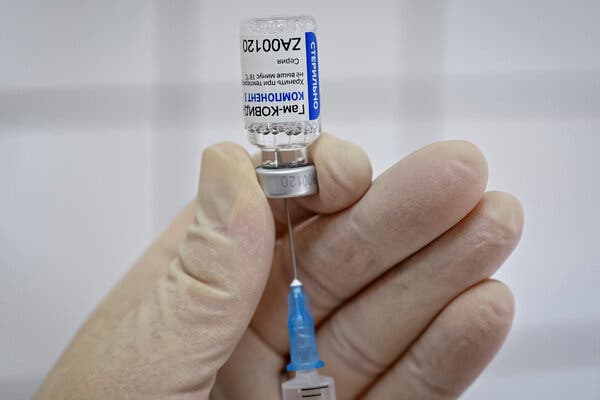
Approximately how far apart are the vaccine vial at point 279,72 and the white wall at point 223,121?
484 millimetres

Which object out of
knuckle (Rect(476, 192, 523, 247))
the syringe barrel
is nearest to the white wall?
knuckle (Rect(476, 192, 523, 247))

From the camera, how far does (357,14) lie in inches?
59.0

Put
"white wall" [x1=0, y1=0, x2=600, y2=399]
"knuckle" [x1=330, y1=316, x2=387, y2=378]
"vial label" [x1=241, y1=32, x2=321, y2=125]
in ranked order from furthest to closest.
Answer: "white wall" [x1=0, y1=0, x2=600, y2=399]
"knuckle" [x1=330, y1=316, x2=387, y2=378]
"vial label" [x1=241, y1=32, x2=321, y2=125]

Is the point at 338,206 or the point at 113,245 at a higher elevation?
the point at 338,206

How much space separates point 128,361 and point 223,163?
307 millimetres

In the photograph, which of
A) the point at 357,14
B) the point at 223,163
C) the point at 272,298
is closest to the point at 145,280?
the point at 272,298

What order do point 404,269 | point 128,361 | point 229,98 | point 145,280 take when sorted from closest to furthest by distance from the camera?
point 128,361
point 404,269
point 145,280
point 229,98

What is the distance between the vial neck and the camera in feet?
3.54

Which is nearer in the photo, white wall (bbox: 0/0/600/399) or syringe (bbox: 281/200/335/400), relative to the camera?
syringe (bbox: 281/200/335/400)

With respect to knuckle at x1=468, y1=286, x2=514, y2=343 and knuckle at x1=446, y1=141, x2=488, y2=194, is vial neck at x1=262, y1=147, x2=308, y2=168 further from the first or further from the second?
knuckle at x1=468, y1=286, x2=514, y2=343

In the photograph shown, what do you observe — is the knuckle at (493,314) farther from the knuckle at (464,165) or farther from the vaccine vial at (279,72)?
the vaccine vial at (279,72)

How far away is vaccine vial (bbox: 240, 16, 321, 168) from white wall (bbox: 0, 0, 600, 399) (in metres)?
0.48

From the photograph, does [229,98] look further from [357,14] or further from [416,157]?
[416,157]

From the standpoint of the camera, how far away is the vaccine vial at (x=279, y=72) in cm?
98
